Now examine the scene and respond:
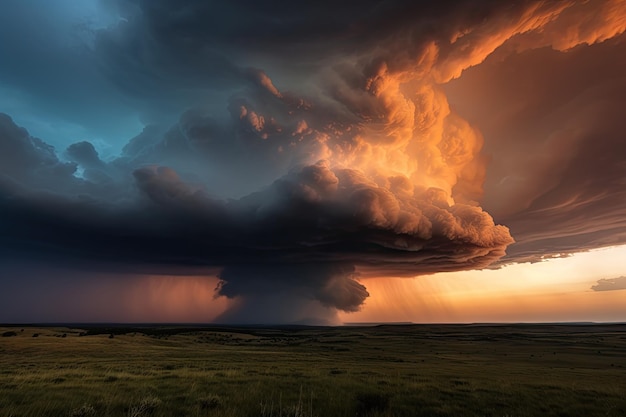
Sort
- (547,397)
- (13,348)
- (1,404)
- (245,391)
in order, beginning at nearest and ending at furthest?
(1,404)
(245,391)
(547,397)
(13,348)

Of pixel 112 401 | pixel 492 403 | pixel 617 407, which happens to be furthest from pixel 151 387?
pixel 617 407

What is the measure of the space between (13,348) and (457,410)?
208 feet

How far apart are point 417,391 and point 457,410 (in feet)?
14.8

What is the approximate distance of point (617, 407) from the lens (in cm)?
1866

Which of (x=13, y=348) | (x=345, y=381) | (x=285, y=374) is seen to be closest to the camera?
(x=345, y=381)

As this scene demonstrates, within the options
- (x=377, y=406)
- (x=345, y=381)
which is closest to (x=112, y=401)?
(x=377, y=406)

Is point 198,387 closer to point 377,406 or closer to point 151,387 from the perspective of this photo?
point 151,387

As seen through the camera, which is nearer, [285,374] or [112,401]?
[112,401]

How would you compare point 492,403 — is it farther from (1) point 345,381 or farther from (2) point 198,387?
(2) point 198,387

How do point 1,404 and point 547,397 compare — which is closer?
point 1,404

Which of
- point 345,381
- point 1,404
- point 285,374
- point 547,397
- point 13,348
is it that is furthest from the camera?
point 13,348

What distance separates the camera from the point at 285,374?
2870cm

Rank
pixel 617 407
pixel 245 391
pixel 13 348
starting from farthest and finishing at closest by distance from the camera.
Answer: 1. pixel 13 348
2. pixel 245 391
3. pixel 617 407

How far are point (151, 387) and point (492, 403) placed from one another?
18.9 meters
